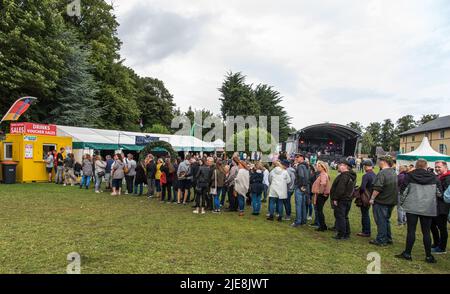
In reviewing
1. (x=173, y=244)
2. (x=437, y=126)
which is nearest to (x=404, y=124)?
(x=437, y=126)

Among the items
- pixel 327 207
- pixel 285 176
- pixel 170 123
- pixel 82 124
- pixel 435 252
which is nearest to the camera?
pixel 435 252

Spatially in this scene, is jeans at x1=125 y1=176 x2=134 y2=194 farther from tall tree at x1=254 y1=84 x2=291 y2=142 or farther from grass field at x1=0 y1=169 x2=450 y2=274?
tall tree at x1=254 y1=84 x2=291 y2=142

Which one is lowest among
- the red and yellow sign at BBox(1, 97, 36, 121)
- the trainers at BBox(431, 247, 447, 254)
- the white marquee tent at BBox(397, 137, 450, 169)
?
the trainers at BBox(431, 247, 447, 254)

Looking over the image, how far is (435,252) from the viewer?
20.1ft

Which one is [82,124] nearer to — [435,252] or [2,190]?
[2,190]

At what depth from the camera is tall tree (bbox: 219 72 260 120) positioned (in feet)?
174

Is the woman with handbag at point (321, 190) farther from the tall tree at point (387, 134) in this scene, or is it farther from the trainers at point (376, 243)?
the tall tree at point (387, 134)

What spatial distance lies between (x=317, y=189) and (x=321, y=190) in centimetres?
10

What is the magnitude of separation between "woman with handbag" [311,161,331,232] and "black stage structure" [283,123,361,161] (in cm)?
2841

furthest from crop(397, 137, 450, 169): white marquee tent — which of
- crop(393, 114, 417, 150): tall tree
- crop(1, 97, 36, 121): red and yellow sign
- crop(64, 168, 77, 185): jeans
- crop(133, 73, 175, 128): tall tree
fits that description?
crop(393, 114, 417, 150): tall tree

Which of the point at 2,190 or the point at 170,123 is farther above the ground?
the point at 170,123

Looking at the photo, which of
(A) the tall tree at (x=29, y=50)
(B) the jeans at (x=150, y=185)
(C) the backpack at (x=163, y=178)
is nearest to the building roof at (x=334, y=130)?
(A) the tall tree at (x=29, y=50)
